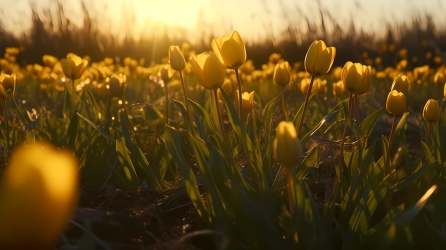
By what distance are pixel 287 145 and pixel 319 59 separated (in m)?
0.63

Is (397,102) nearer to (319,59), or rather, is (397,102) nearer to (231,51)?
(319,59)

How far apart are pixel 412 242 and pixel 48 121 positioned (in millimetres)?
2090

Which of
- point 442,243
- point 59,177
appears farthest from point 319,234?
point 59,177

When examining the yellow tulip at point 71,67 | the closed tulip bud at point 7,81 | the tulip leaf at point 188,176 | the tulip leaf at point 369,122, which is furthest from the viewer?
the yellow tulip at point 71,67

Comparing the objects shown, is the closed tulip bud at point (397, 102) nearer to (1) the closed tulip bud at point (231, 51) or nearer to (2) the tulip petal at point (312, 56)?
(2) the tulip petal at point (312, 56)

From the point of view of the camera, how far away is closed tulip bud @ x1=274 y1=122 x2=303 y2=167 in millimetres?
929

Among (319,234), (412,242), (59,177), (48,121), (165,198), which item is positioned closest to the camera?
(412,242)

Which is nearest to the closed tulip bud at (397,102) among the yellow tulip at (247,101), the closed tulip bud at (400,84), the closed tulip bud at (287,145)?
the closed tulip bud at (400,84)

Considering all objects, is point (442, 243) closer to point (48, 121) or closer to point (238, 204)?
point (238, 204)

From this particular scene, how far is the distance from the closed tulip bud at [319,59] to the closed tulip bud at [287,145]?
608mm

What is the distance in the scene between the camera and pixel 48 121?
239 centimetres

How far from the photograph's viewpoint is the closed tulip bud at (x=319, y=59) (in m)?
1.46

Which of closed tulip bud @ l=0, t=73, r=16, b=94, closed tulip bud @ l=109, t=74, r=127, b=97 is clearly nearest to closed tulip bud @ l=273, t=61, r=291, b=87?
closed tulip bud @ l=109, t=74, r=127, b=97

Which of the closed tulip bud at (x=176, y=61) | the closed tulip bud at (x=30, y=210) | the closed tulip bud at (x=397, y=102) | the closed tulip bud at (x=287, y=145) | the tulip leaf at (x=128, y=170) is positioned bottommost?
the tulip leaf at (x=128, y=170)
